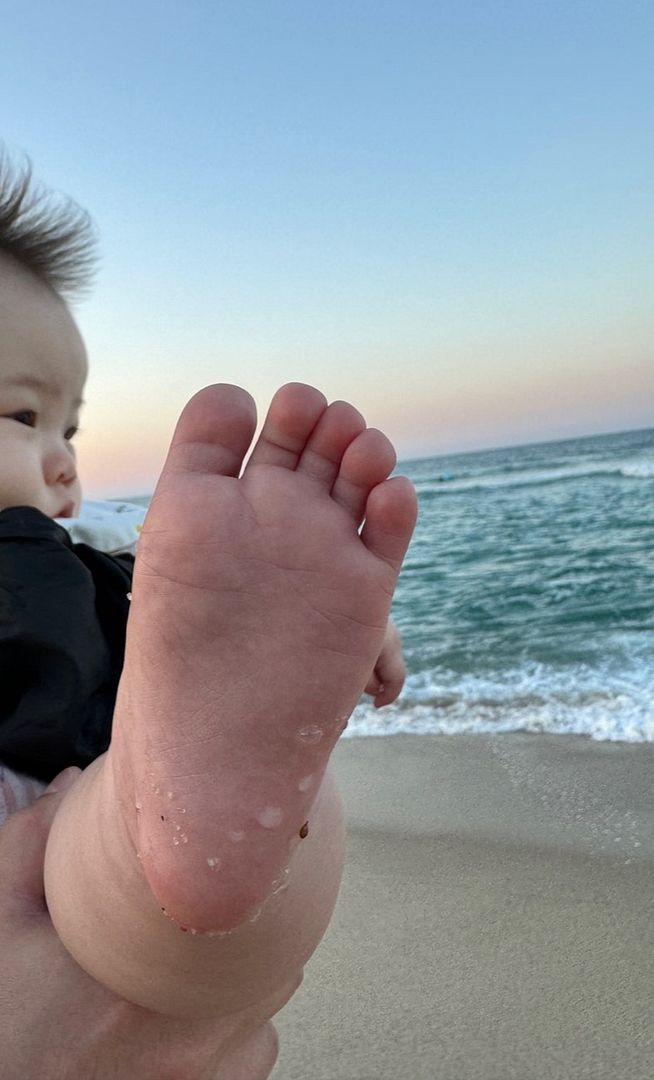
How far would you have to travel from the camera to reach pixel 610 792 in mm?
2061

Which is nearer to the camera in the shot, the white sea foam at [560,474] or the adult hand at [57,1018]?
the adult hand at [57,1018]

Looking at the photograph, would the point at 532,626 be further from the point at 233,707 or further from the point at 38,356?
the point at 233,707

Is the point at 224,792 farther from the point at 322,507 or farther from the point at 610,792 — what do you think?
the point at 610,792

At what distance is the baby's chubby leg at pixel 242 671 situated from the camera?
2.38 ft

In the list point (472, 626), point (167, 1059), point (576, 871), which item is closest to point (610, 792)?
point (576, 871)

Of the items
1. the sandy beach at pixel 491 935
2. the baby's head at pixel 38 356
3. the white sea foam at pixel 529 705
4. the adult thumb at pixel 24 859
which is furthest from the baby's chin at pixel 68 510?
the white sea foam at pixel 529 705

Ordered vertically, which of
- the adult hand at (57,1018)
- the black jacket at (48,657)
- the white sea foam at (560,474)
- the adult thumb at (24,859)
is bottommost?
the white sea foam at (560,474)

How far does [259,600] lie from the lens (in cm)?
79

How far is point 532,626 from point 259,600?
149 inches

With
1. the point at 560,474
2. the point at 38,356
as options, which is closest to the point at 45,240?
the point at 38,356

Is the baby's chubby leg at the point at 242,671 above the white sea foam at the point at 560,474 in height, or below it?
above

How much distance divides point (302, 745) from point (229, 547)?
20 centimetres

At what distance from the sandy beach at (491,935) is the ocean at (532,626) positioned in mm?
503

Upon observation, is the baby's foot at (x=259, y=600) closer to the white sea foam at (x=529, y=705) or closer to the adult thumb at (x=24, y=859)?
the adult thumb at (x=24, y=859)
